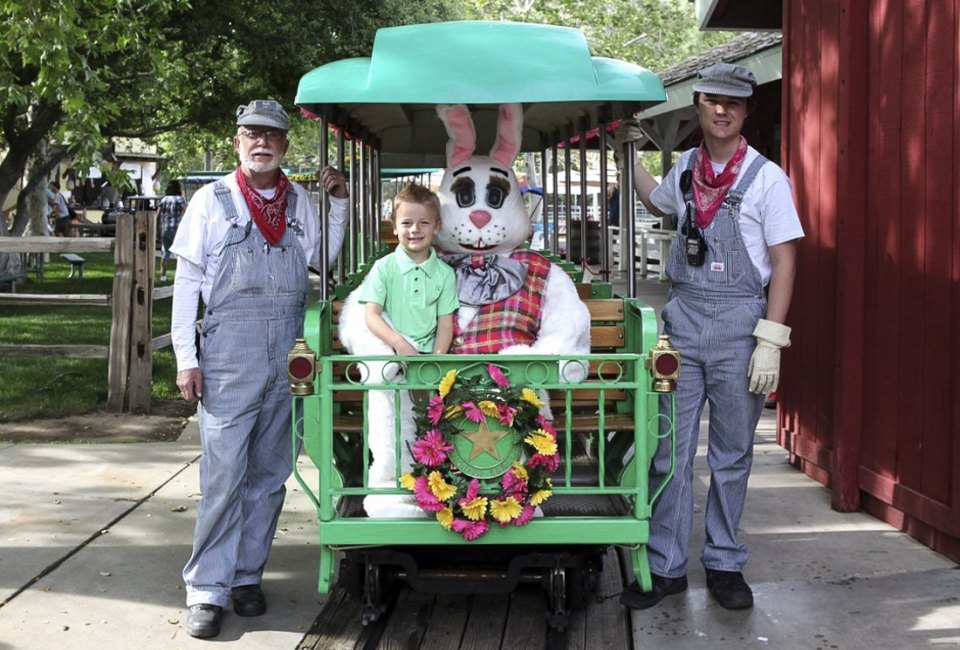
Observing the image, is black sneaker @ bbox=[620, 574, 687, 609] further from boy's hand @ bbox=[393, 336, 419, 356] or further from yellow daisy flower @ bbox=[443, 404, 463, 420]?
boy's hand @ bbox=[393, 336, 419, 356]

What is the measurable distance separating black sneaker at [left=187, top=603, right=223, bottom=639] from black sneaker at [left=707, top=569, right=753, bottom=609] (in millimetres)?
2058

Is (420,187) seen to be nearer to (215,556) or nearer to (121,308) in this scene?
(215,556)

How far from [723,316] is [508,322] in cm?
89

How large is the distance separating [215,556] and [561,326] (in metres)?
1.69

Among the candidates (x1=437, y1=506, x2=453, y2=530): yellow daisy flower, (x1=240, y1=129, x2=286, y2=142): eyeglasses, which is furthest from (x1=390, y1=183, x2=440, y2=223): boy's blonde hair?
(x1=437, y1=506, x2=453, y2=530): yellow daisy flower

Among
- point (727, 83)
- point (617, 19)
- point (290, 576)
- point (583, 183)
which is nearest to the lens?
point (727, 83)

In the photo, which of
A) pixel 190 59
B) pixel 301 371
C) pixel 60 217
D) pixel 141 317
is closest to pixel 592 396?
pixel 301 371

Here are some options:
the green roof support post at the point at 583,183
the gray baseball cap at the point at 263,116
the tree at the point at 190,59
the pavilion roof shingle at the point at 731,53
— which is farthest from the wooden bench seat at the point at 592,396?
the tree at the point at 190,59

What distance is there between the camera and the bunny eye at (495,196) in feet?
17.7

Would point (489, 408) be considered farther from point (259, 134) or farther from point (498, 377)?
point (259, 134)

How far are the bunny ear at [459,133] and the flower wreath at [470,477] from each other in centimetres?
134

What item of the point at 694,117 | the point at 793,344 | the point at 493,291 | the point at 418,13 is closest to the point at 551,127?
the point at 793,344

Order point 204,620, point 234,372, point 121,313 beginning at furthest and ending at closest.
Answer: point 121,313 → point 234,372 → point 204,620

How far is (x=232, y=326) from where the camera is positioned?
5.03 meters
